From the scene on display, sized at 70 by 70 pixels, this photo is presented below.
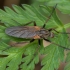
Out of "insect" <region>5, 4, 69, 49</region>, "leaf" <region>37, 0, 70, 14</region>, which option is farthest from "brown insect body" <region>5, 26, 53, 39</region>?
"leaf" <region>37, 0, 70, 14</region>

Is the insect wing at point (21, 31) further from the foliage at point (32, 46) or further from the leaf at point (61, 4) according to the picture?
the leaf at point (61, 4)

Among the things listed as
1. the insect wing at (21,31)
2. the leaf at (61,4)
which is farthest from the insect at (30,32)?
the leaf at (61,4)

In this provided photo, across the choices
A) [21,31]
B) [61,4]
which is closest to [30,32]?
[21,31]

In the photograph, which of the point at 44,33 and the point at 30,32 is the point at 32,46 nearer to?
the point at 30,32

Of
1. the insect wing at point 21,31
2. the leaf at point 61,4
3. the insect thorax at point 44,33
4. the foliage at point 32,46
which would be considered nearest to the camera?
the foliage at point 32,46

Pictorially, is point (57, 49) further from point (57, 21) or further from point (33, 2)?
point (33, 2)

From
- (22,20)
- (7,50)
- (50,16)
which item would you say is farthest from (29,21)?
(7,50)
